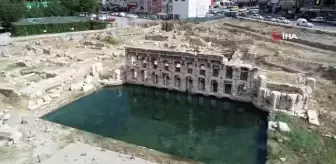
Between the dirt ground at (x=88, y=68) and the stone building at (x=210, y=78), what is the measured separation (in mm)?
Answer: 2667

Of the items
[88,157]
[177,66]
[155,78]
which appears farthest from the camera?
[155,78]

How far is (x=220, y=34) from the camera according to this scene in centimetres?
6419

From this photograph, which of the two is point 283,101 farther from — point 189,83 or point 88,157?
point 88,157

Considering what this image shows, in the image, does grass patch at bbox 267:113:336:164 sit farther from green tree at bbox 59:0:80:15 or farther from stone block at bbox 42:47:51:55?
green tree at bbox 59:0:80:15

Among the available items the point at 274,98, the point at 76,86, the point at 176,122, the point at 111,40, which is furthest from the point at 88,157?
the point at 111,40

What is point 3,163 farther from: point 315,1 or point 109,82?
point 315,1

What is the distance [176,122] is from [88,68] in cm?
1619

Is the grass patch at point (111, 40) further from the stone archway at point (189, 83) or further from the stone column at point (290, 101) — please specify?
the stone column at point (290, 101)

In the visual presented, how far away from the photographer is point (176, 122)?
29.7m

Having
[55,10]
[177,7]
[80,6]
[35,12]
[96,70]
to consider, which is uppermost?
[177,7]

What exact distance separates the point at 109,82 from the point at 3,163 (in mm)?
18993

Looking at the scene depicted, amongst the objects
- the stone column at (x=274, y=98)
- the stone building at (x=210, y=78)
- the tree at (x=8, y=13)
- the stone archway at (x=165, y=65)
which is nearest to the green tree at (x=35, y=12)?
the tree at (x=8, y=13)

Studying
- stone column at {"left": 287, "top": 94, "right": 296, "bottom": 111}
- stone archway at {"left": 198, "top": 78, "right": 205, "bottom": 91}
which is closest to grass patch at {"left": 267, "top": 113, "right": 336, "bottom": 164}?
stone column at {"left": 287, "top": 94, "right": 296, "bottom": 111}

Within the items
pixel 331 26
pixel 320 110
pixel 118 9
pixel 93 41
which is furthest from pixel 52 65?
pixel 118 9
